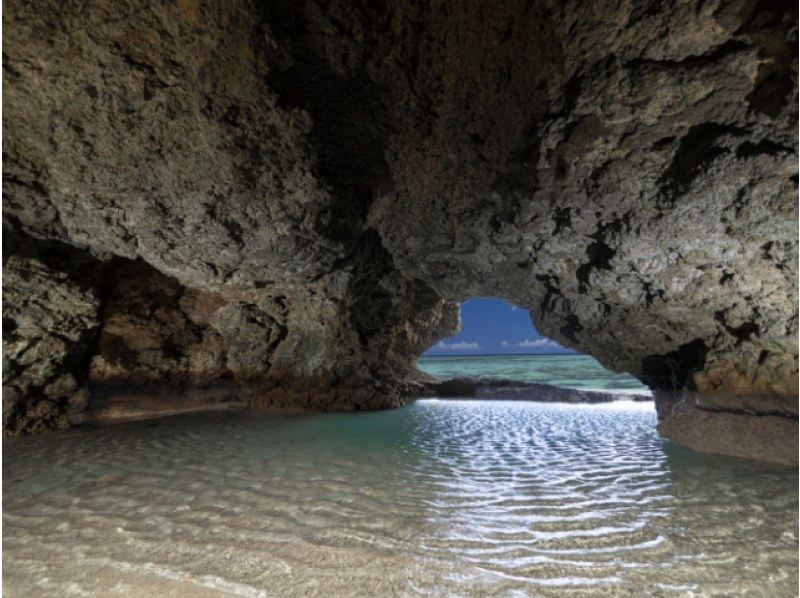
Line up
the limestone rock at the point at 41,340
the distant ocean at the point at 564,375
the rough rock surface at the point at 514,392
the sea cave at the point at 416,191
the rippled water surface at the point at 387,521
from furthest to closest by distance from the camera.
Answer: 1. the distant ocean at the point at 564,375
2. the rough rock surface at the point at 514,392
3. the limestone rock at the point at 41,340
4. the sea cave at the point at 416,191
5. the rippled water surface at the point at 387,521

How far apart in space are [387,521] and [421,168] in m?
4.38

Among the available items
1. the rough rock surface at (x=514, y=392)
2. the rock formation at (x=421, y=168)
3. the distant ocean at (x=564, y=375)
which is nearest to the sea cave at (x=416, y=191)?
the rock formation at (x=421, y=168)

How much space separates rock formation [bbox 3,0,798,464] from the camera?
3469mm

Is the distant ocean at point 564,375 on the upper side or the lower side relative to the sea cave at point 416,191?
lower

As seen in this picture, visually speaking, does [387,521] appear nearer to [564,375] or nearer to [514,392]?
[514,392]

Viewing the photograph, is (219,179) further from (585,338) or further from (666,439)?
(666,439)

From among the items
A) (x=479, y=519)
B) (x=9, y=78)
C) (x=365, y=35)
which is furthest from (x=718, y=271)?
(x=9, y=78)

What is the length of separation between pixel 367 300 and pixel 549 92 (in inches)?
226

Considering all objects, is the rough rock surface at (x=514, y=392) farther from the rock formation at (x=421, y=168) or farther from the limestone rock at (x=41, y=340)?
the limestone rock at (x=41, y=340)

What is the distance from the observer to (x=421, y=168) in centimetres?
557

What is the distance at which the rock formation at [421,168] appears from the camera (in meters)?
3.47

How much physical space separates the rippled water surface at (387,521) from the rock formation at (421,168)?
6.07 feet

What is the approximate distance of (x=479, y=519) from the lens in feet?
9.75

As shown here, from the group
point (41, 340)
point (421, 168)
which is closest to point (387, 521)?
point (421, 168)
